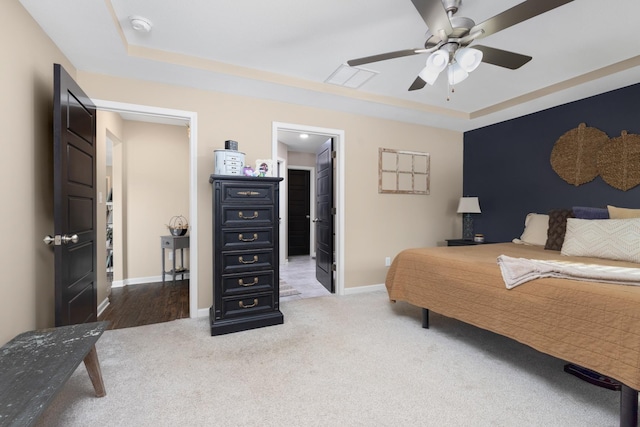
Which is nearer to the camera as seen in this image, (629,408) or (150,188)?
(629,408)

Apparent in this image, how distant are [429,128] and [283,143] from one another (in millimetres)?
2856

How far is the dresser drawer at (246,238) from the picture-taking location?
2.58 metres

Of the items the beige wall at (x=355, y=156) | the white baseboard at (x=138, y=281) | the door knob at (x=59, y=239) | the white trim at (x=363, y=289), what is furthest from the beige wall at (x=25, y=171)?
the white trim at (x=363, y=289)

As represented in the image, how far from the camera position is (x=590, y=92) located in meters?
3.05

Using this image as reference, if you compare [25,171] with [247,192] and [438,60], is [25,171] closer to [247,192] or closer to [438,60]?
[247,192]

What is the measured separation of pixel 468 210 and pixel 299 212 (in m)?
3.89

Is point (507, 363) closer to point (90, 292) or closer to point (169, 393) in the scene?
point (169, 393)

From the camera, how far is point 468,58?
182 cm

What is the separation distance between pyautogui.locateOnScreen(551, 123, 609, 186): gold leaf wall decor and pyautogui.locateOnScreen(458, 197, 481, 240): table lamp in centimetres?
97

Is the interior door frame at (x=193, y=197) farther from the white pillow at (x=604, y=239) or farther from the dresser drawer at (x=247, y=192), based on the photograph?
the white pillow at (x=604, y=239)

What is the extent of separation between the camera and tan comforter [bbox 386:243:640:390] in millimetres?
1338

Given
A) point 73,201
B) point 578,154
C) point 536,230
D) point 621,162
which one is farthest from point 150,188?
point 621,162

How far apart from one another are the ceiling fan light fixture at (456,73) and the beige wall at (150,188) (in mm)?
3880

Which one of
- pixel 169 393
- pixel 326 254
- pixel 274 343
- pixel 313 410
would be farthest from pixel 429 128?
pixel 169 393
